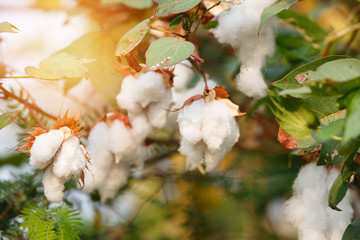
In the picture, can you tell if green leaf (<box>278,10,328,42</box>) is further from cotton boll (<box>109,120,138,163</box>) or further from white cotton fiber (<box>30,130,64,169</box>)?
white cotton fiber (<box>30,130,64,169</box>)

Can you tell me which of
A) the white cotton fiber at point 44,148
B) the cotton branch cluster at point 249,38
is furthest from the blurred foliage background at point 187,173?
the white cotton fiber at point 44,148

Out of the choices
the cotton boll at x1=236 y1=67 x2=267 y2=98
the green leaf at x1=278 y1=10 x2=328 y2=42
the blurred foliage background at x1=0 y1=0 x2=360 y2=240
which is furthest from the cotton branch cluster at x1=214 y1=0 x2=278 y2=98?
the green leaf at x1=278 y1=10 x2=328 y2=42

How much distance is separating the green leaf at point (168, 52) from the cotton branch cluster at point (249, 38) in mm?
98

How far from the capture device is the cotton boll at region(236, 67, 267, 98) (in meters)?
0.54

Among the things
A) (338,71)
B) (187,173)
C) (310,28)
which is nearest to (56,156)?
(338,71)

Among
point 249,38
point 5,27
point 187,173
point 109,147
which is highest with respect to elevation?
point 5,27

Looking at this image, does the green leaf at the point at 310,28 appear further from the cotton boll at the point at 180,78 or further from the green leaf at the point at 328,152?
the green leaf at the point at 328,152

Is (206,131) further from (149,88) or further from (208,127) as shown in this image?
(149,88)

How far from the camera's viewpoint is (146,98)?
57cm

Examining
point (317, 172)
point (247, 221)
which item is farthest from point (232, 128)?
point (247, 221)

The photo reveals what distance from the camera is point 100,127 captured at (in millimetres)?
632

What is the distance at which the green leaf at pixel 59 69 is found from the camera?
0.49 m

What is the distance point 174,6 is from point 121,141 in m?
0.23

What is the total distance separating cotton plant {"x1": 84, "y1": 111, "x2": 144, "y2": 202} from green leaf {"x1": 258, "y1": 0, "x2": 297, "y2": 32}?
269 millimetres
